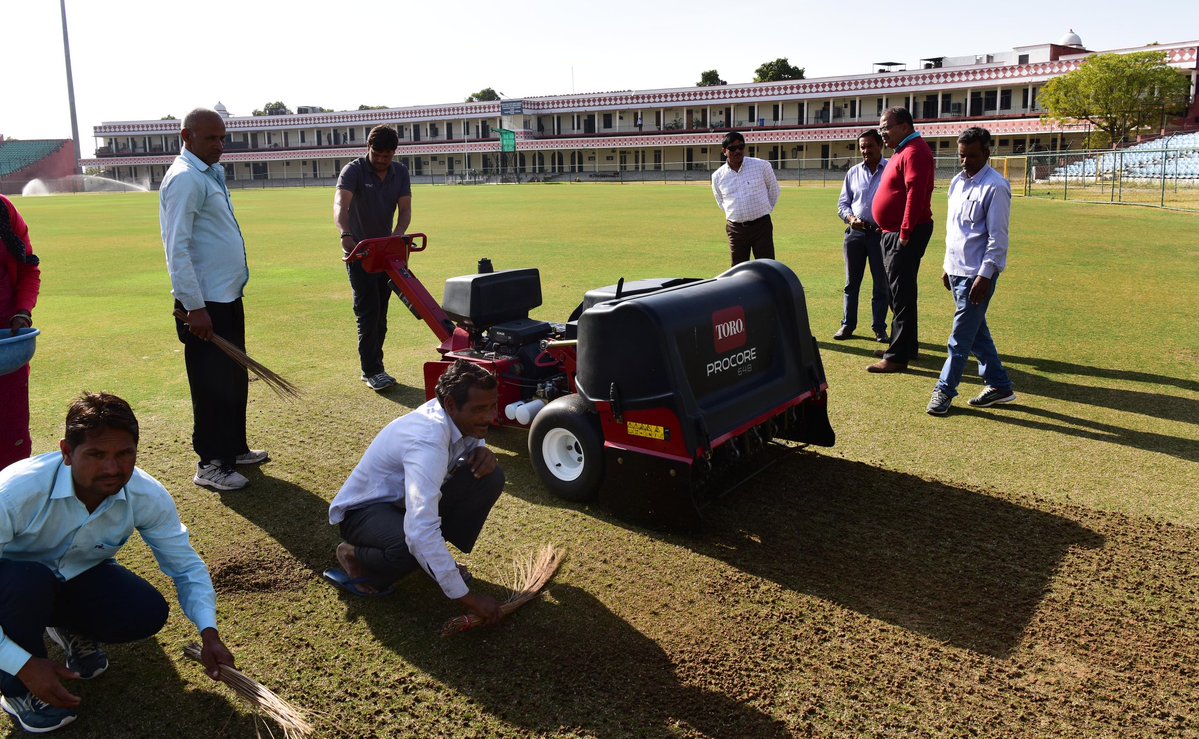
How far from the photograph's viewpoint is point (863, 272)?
8.92 metres

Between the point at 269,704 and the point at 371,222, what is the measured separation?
5197mm

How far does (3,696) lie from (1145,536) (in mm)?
5023

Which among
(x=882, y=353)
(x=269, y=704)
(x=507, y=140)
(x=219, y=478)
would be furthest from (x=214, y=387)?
(x=507, y=140)

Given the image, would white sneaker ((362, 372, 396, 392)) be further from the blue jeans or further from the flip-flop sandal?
the blue jeans

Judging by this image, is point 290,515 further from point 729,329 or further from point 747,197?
point 747,197

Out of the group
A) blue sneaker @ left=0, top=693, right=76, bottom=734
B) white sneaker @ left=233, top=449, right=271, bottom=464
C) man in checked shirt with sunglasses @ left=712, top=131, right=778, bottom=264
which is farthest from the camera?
man in checked shirt with sunglasses @ left=712, top=131, right=778, bottom=264

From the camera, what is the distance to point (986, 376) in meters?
6.67

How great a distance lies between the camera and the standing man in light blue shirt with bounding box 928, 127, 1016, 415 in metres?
6.25

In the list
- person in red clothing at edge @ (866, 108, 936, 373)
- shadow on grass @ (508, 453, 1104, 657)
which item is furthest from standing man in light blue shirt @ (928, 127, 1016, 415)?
shadow on grass @ (508, 453, 1104, 657)

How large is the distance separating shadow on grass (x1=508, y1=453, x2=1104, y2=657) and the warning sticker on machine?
1.76 feet

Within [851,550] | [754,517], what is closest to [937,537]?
[851,550]

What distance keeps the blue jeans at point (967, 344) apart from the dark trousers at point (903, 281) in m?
0.78

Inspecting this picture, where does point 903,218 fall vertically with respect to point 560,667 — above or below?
above

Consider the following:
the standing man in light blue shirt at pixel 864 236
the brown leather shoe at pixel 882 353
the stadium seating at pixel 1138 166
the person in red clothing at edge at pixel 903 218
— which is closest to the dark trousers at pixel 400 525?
the person in red clothing at edge at pixel 903 218
